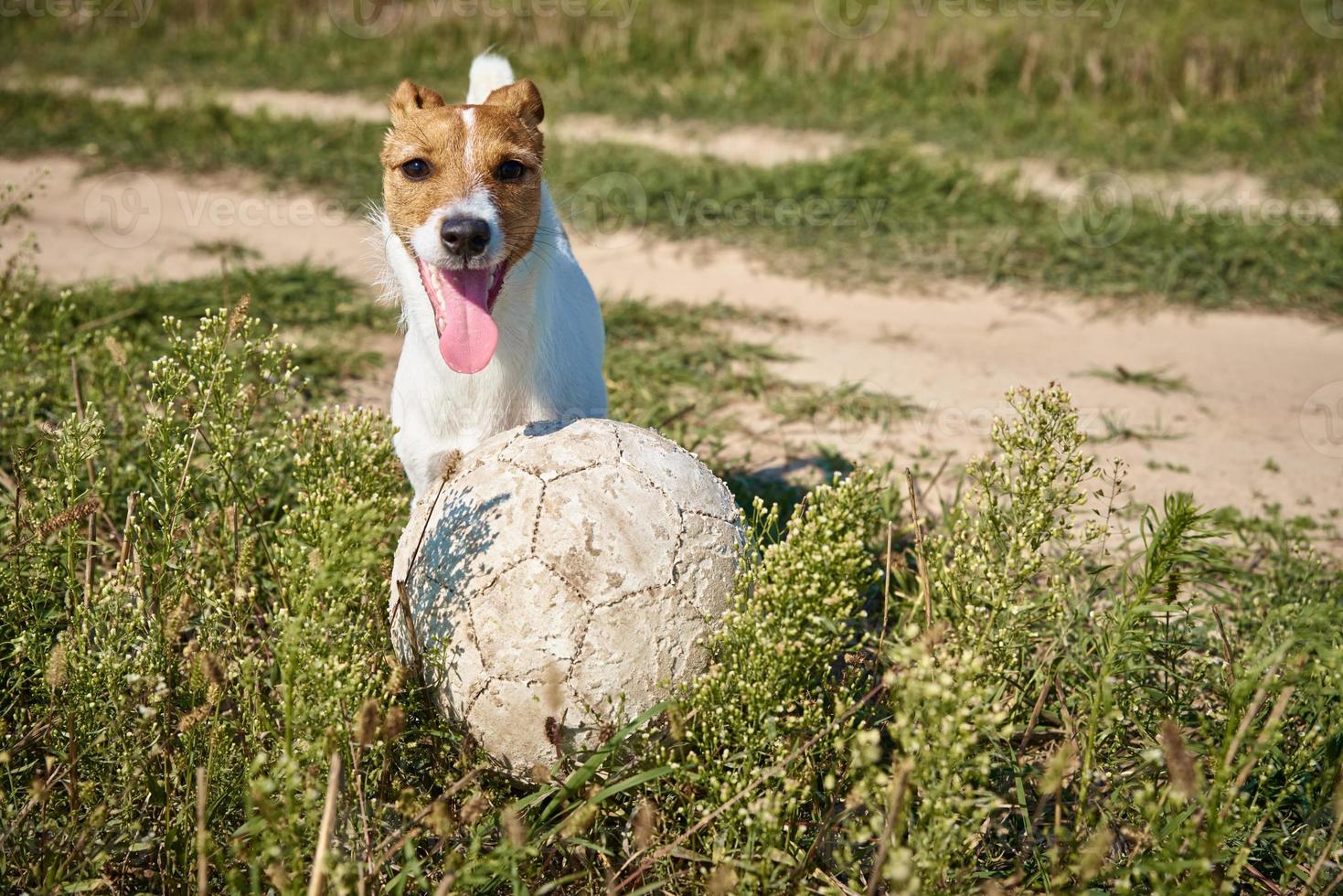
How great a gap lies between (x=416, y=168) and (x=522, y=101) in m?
0.51

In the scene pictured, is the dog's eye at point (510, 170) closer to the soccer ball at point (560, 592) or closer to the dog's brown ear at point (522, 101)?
the dog's brown ear at point (522, 101)

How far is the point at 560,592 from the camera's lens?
2.89 m

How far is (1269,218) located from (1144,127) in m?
2.61

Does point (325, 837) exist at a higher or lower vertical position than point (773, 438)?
higher

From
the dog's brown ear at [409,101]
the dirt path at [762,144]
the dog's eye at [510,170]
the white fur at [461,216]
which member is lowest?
the dirt path at [762,144]

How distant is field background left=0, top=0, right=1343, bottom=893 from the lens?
2.54 meters

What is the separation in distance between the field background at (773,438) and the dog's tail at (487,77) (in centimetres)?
143

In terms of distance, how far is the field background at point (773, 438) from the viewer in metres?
2.54

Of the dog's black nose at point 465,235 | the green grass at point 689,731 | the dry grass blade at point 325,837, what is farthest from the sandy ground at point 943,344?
the dry grass blade at point 325,837

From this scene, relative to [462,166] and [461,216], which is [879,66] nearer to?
[462,166]

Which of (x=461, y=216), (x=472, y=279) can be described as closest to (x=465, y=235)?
(x=461, y=216)

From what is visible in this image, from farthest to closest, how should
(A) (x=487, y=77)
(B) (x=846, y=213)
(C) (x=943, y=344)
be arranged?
(B) (x=846, y=213), (C) (x=943, y=344), (A) (x=487, y=77)

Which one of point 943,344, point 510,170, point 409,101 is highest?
point 409,101

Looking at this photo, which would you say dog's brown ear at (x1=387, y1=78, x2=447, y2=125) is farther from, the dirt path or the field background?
the dirt path
